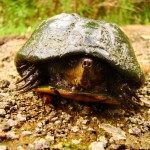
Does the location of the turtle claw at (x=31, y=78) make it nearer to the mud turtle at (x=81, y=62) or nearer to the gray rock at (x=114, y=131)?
the mud turtle at (x=81, y=62)

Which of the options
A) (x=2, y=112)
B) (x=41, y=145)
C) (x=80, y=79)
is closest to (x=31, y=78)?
(x=2, y=112)

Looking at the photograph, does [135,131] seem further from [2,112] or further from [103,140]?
[2,112]

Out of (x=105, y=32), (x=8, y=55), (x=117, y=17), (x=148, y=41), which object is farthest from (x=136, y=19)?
(x=105, y=32)

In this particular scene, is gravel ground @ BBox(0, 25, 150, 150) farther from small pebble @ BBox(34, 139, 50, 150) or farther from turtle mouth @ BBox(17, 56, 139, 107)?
turtle mouth @ BBox(17, 56, 139, 107)

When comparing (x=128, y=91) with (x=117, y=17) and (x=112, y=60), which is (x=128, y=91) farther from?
(x=117, y=17)

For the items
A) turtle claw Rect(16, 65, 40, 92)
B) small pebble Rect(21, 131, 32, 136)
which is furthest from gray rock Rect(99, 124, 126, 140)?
turtle claw Rect(16, 65, 40, 92)

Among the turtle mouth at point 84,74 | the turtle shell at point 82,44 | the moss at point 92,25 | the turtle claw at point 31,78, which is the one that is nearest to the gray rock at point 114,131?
the turtle mouth at point 84,74
